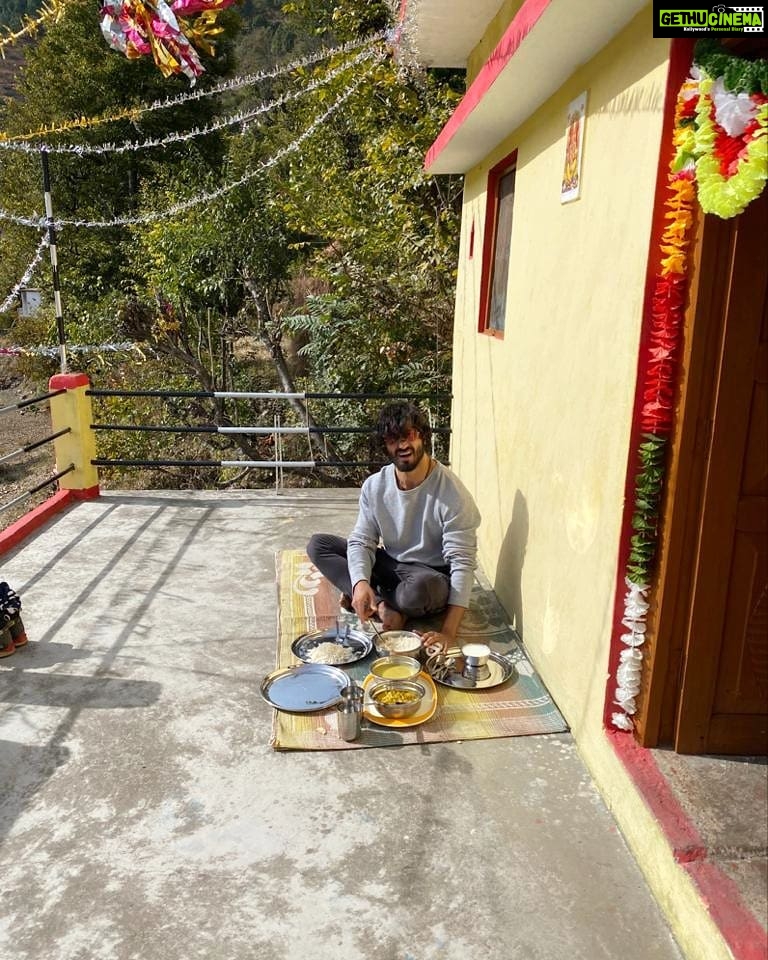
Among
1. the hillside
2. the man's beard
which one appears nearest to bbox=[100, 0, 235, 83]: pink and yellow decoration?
the man's beard

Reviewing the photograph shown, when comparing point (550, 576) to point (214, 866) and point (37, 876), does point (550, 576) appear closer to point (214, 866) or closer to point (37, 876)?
point (214, 866)

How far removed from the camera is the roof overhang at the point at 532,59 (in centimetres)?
243

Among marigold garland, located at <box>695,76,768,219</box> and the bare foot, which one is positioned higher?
marigold garland, located at <box>695,76,768,219</box>

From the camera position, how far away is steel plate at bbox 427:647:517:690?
3244 millimetres

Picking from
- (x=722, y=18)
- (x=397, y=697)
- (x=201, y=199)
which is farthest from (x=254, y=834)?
(x=201, y=199)

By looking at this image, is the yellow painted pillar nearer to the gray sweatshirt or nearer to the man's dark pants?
the man's dark pants

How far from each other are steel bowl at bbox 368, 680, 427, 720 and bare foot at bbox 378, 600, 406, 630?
517 millimetres

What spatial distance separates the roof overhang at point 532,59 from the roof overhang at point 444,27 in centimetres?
69

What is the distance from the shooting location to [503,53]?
2998mm

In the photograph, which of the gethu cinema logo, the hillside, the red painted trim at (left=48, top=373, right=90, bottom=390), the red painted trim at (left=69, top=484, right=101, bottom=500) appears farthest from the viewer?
the hillside

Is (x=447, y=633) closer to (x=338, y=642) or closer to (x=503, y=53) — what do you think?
(x=338, y=642)

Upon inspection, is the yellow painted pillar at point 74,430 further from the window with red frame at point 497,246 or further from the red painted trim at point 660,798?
the red painted trim at point 660,798

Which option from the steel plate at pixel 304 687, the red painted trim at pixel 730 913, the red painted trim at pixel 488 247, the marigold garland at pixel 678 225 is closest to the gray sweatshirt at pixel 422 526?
the steel plate at pixel 304 687

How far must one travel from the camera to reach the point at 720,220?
209 cm
